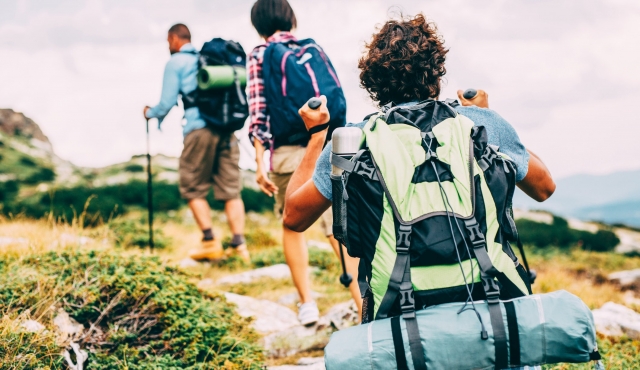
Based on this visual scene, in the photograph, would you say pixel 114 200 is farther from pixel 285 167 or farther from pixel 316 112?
pixel 316 112

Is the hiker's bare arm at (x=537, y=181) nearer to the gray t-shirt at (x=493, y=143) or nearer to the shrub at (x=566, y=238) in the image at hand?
the gray t-shirt at (x=493, y=143)

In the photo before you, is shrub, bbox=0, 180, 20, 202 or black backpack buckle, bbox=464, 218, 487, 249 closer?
black backpack buckle, bbox=464, 218, 487, 249

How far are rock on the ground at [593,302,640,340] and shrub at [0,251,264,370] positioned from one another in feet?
8.90

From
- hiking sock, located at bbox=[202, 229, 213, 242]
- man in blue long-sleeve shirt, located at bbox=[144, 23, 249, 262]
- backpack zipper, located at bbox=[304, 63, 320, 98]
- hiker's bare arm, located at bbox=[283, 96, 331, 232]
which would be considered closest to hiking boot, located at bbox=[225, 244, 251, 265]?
man in blue long-sleeve shirt, located at bbox=[144, 23, 249, 262]

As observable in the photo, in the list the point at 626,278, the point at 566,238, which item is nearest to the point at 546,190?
the point at 626,278

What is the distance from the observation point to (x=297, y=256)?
15.1 feet

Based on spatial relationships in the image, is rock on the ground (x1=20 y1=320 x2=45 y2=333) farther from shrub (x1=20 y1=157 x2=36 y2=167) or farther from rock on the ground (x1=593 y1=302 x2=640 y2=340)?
shrub (x1=20 y1=157 x2=36 y2=167)

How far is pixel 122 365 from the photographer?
11.9ft

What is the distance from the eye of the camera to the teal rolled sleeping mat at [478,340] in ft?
6.48

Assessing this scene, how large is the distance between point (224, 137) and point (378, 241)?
5.04 meters

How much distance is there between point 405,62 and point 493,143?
48 cm

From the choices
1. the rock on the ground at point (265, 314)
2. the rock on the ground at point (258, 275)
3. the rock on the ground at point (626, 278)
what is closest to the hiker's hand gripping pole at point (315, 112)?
the rock on the ground at point (265, 314)

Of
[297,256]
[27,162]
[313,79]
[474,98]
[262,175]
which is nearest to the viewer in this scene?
[474,98]

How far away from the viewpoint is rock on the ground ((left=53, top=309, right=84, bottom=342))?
3.76 metres
